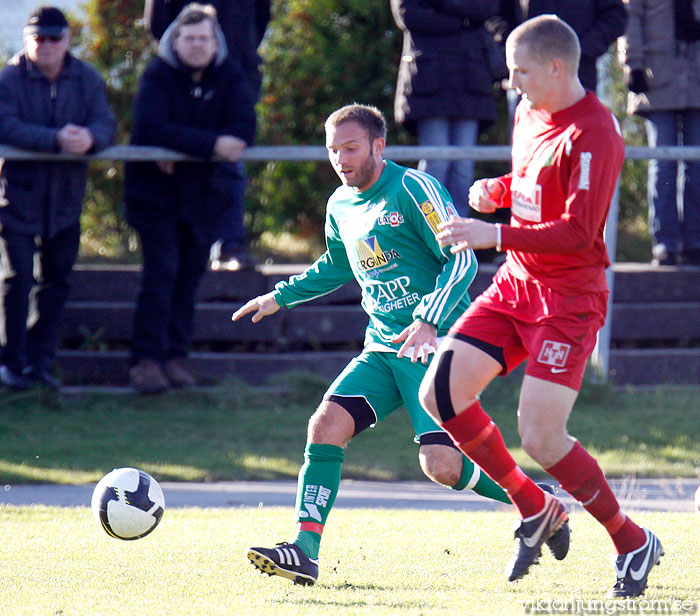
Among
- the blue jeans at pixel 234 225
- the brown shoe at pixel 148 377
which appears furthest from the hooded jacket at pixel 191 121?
the brown shoe at pixel 148 377

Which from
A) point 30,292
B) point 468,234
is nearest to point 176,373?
point 30,292

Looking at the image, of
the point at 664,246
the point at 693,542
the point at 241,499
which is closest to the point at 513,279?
the point at 693,542

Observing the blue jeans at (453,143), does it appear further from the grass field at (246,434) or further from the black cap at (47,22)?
the black cap at (47,22)

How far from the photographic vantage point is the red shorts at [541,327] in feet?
14.3

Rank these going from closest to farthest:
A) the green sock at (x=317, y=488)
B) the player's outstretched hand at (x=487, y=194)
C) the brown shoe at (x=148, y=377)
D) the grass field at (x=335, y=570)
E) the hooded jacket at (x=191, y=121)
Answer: the grass field at (x=335, y=570) → the player's outstretched hand at (x=487, y=194) → the green sock at (x=317, y=488) → the hooded jacket at (x=191, y=121) → the brown shoe at (x=148, y=377)

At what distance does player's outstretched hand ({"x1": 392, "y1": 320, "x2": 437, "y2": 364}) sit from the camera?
467 centimetres

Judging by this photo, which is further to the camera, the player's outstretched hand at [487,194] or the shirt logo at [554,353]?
the player's outstretched hand at [487,194]

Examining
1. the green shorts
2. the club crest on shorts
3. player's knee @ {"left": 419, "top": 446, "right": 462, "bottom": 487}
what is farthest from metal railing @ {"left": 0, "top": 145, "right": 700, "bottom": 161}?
the club crest on shorts

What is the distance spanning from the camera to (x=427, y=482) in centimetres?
768

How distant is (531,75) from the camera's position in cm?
433

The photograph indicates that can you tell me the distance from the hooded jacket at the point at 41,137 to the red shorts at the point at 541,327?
15.2 ft

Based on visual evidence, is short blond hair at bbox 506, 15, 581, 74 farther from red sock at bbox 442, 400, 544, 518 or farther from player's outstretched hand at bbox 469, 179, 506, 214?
red sock at bbox 442, 400, 544, 518

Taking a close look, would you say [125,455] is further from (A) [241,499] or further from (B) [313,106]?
(B) [313,106]

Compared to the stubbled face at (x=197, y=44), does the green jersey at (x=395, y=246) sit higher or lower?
lower
